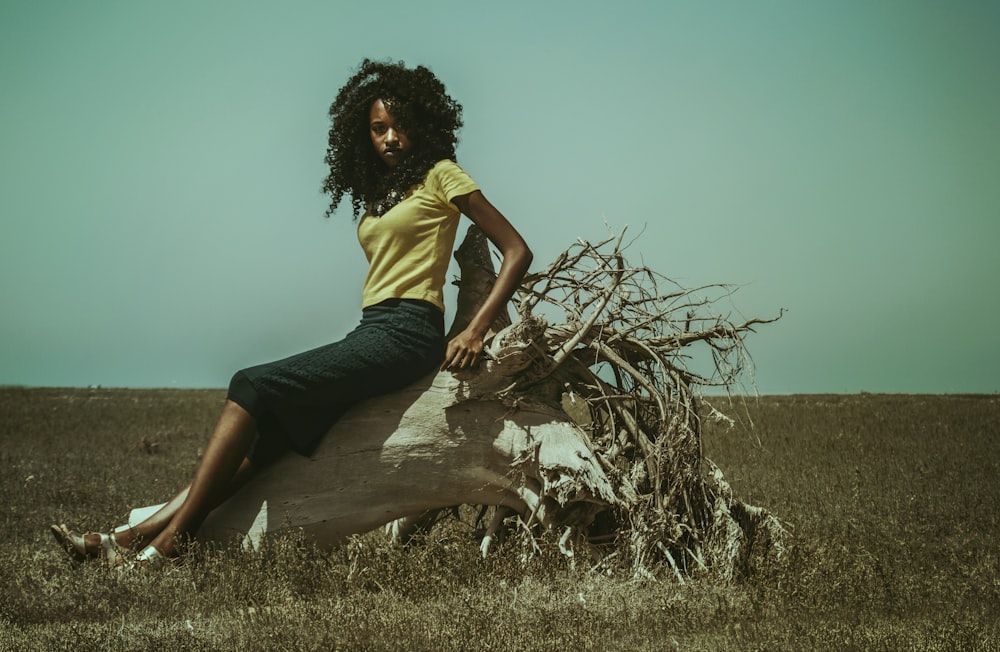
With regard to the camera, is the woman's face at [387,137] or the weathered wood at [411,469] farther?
the woman's face at [387,137]

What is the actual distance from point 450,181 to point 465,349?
968 mm

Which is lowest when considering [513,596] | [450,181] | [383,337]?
[513,596]

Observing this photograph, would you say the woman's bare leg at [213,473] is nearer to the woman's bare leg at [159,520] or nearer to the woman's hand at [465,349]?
the woman's bare leg at [159,520]

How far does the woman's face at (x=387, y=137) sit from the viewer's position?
557cm

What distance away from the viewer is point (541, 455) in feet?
18.1

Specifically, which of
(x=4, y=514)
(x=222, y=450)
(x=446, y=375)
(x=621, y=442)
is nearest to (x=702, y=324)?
(x=621, y=442)

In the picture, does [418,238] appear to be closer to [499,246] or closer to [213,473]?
[499,246]

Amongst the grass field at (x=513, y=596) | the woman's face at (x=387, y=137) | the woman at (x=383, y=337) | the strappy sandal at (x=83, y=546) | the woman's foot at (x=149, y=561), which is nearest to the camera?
the grass field at (x=513, y=596)

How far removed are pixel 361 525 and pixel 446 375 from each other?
3.37 ft

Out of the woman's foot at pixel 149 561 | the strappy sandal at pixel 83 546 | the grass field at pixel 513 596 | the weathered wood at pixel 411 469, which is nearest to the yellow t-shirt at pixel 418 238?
the weathered wood at pixel 411 469

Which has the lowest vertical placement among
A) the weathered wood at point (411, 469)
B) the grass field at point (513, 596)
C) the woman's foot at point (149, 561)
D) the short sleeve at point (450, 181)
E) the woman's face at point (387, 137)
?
the grass field at point (513, 596)

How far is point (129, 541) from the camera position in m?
5.41

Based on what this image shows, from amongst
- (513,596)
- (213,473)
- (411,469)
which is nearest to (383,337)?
(411,469)

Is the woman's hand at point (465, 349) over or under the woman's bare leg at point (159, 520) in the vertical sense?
over
